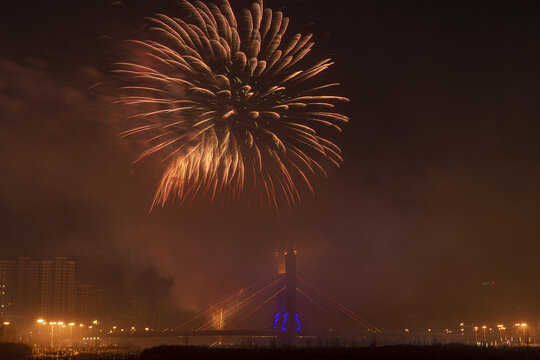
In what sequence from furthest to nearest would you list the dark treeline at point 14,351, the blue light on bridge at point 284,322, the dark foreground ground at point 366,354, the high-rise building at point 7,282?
the high-rise building at point 7,282, the blue light on bridge at point 284,322, the dark treeline at point 14,351, the dark foreground ground at point 366,354

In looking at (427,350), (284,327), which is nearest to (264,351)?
(427,350)

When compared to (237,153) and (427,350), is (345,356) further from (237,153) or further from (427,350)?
(237,153)

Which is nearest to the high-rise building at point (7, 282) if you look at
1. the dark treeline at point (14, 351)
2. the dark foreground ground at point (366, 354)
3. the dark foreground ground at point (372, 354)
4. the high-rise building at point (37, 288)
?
the high-rise building at point (37, 288)

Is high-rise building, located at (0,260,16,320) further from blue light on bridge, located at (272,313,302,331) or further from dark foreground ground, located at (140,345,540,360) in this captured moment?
dark foreground ground, located at (140,345,540,360)

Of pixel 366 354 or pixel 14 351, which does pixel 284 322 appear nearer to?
pixel 14 351

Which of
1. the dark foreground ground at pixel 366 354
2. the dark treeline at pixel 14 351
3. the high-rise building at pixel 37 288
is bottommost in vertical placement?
the dark treeline at pixel 14 351

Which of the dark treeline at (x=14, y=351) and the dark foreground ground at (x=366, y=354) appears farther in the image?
the dark treeline at (x=14, y=351)

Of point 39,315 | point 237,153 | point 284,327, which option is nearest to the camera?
point 237,153

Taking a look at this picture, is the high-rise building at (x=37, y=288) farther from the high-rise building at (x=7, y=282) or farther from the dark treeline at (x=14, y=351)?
the dark treeline at (x=14, y=351)
